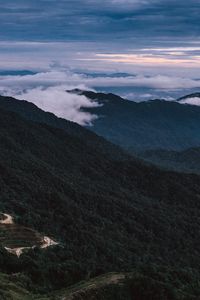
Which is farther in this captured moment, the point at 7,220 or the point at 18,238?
the point at 7,220

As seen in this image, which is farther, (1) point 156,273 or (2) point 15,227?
(2) point 15,227

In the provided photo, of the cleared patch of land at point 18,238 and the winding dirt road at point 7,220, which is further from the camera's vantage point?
the winding dirt road at point 7,220

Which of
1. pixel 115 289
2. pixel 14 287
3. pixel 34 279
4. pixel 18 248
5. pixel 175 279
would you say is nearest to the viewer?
pixel 14 287

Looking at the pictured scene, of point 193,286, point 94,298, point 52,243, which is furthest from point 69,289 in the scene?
point 52,243

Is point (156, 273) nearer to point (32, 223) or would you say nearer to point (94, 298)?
point (94, 298)

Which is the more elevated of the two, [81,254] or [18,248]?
[18,248]

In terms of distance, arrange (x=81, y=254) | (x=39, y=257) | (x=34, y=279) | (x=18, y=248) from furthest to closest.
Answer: (x=81, y=254) < (x=18, y=248) < (x=39, y=257) < (x=34, y=279)

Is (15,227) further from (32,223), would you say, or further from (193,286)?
(193,286)

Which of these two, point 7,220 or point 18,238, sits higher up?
point 7,220

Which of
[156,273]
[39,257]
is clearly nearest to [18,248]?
[39,257]

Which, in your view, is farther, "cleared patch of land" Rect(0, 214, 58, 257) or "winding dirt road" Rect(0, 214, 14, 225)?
"winding dirt road" Rect(0, 214, 14, 225)
